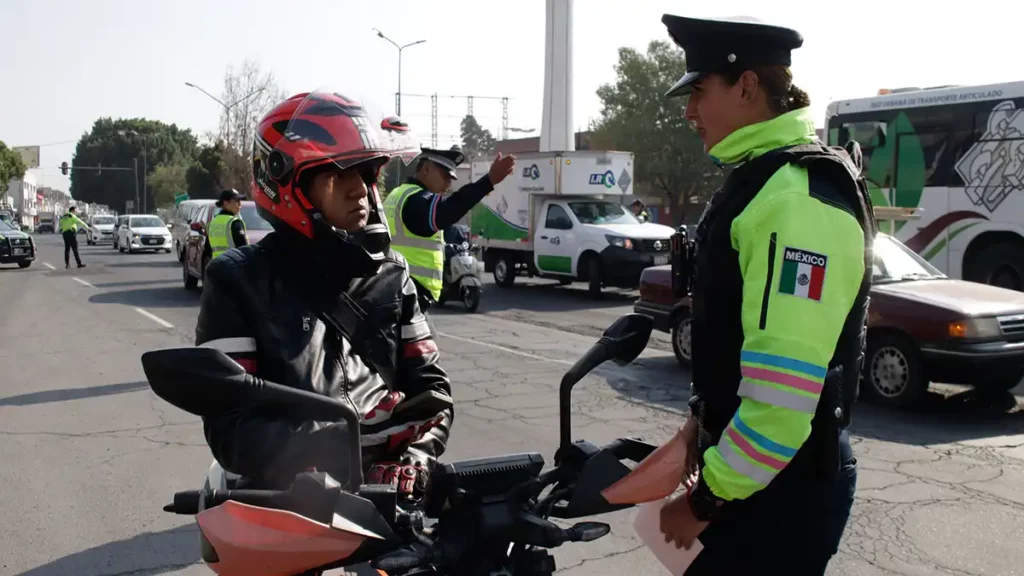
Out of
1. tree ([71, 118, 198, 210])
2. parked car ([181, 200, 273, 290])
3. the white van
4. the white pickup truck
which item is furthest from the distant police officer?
tree ([71, 118, 198, 210])

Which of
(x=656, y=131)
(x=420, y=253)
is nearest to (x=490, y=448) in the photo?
(x=420, y=253)

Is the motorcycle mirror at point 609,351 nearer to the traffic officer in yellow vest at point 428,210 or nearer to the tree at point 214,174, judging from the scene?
the traffic officer in yellow vest at point 428,210

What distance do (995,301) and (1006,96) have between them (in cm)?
731

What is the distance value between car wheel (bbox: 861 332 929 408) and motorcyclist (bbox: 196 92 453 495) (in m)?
6.40

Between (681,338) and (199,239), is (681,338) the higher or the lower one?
the lower one

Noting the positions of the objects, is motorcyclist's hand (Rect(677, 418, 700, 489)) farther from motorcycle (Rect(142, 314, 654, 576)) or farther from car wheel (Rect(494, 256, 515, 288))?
car wheel (Rect(494, 256, 515, 288))

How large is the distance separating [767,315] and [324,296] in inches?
42.0

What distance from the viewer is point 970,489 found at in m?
5.60

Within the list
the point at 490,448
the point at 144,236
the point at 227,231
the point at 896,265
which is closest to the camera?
the point at 490,448

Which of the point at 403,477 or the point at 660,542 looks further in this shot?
the point at 403,477

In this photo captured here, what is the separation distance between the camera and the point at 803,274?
5.86 feet

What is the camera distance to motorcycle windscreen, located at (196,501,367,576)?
55.9 inches

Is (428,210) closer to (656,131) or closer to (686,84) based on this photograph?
(686,84)

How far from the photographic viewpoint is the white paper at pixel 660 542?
2.01 meters
